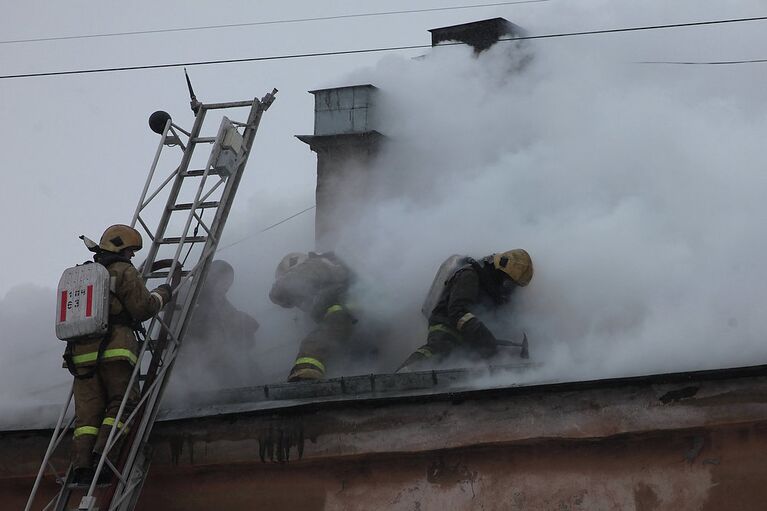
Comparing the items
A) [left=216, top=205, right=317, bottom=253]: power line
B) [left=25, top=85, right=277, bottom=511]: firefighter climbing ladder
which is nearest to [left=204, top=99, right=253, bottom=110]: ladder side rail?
[left=25, top=85, right=277, bottom=511]: firefighter climbing ladder

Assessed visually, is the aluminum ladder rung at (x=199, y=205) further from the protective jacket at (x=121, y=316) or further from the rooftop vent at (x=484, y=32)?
the rooftop vent at (x=484, y=32)

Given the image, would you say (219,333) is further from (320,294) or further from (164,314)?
(164,314)

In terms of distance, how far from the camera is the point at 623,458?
7.84m

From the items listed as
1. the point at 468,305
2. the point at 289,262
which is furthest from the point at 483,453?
the point at 289,262

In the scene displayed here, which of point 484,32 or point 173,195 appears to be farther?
point 484,32

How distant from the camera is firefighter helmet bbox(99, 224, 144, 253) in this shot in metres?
8.75

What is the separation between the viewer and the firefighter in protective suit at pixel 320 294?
34.6ft

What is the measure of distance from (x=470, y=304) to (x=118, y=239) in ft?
10.1

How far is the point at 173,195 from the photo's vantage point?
9945 mm

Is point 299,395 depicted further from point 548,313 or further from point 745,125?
point 745,125

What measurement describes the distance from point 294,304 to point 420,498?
3.38 meters

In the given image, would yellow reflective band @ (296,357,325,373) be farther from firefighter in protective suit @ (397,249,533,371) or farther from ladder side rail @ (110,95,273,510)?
ladder side rail @ (110,95,273,510)

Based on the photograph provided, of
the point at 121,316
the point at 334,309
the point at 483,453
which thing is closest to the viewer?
the point at 483,453

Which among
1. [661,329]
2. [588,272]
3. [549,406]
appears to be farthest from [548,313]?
[549,406]
